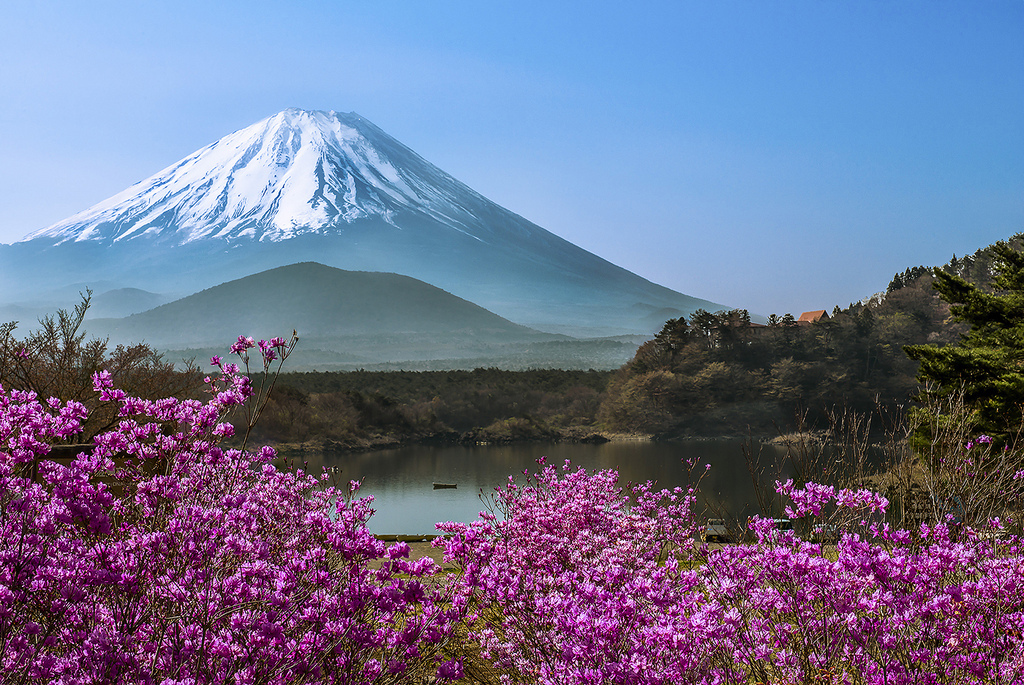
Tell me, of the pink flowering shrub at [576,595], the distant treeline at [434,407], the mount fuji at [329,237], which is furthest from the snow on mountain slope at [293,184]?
the pink flowering shrub at [576,595]

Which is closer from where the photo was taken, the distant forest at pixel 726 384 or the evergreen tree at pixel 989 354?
the evergreen tree at pixel 989 354

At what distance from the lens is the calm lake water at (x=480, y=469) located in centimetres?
2072

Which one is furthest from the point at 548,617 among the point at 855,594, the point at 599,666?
the point at 855,594

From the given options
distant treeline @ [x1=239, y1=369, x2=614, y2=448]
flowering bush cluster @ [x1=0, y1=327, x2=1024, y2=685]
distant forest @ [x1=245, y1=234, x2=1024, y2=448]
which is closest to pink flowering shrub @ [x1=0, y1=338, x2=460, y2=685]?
flowering bush cluster @ [x1=0, y1=327, x2=1024, y2=685]

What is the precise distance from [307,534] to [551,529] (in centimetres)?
146

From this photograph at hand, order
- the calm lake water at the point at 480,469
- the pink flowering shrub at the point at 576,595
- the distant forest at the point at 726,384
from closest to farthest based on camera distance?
the pink flowering shrub at the point at 576,595, the calm lake water at the point at 480,469, the distant forest at the point at 726,384

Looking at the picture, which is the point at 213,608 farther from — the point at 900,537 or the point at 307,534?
the point at 900,537

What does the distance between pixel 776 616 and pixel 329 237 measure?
165m

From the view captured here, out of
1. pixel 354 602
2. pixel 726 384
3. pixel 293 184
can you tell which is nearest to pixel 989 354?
pixel 354 602

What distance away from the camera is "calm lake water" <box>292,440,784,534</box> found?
2072 cm

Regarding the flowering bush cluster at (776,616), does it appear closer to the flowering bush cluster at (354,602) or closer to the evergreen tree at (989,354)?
the flowering bush cluster at (354,602)

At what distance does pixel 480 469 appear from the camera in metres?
31.8

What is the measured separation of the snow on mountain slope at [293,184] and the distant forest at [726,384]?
80.6 meters

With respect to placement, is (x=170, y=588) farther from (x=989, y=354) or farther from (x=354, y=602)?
(x=989, y=354)
